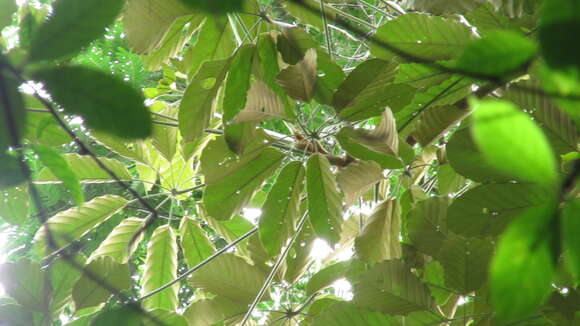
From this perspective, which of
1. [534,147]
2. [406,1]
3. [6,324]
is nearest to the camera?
[534,147]

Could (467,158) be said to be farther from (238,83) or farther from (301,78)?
(238,83)

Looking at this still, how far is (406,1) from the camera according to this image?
37.5 inches


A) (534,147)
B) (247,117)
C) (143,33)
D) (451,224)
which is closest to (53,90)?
(534,147)

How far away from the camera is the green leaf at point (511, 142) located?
16 cm

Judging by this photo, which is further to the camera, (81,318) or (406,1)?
(406,1)

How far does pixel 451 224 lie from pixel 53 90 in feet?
1.89

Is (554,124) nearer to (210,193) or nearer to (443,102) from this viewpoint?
(443,102)

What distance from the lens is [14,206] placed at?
728 mm

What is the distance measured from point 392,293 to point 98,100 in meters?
0.58

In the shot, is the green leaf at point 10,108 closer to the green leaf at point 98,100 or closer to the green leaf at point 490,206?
the green leaf at point 98,100

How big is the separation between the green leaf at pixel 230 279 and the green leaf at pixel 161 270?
0.10 meters

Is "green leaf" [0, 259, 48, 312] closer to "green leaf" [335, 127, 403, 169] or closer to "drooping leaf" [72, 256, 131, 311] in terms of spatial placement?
"drooping leaf" [72, 256, 131, 311]

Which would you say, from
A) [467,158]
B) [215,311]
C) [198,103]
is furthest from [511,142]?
[215,311]

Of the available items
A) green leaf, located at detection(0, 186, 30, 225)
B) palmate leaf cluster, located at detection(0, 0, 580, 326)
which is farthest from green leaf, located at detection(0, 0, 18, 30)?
green leaf, located at detection(0, 186, 30, 225)
